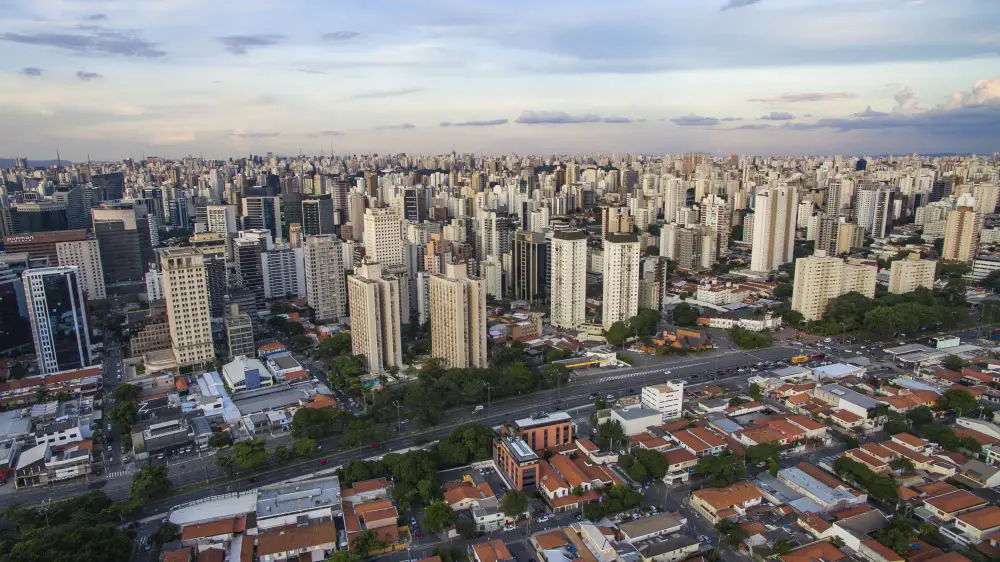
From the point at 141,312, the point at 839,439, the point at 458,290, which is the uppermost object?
the point at 458,290

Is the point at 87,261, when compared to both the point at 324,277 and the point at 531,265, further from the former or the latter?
the point at 531,265

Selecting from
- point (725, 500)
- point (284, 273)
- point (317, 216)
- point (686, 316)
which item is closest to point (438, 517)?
point (725, 500)

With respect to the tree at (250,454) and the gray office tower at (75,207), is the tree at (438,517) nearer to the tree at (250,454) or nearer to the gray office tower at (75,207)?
the tree at (250,454)

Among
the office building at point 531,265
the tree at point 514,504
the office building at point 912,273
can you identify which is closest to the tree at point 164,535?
the tree at point 514,504

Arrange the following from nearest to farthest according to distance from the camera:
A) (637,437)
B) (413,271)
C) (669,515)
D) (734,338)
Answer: (669,515)
(637,437)
(734,338)
(413,271)

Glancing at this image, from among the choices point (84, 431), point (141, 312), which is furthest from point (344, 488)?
point (141, 312)

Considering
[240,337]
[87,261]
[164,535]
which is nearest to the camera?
[164,535]

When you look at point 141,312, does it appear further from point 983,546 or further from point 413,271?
point 983,546
